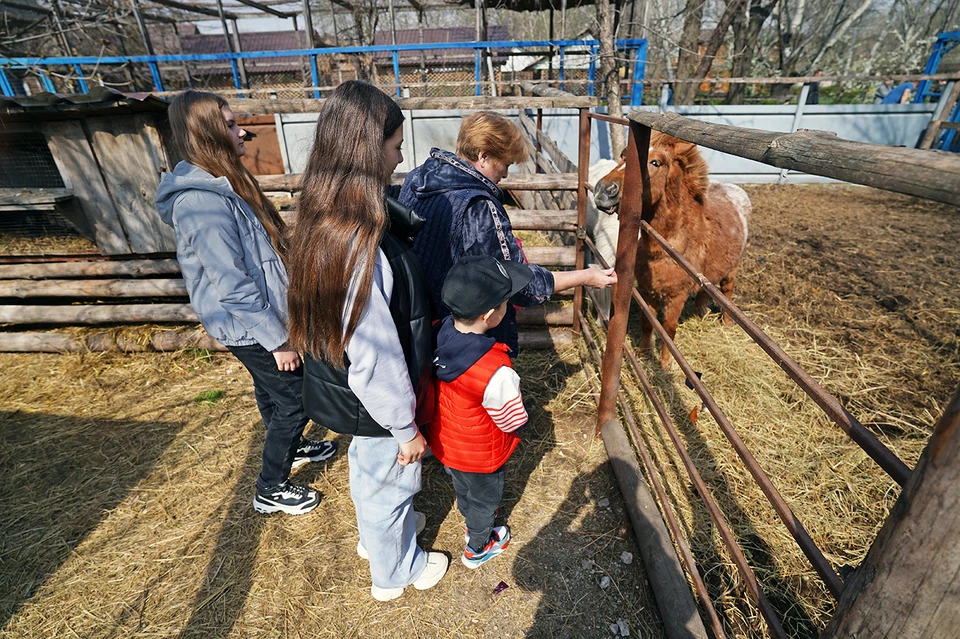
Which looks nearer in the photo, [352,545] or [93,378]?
[352,545]

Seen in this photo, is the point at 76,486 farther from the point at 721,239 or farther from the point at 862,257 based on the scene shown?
the point at 862,257

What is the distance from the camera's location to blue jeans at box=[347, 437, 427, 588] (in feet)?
6.26

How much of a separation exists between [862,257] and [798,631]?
5.75 meters

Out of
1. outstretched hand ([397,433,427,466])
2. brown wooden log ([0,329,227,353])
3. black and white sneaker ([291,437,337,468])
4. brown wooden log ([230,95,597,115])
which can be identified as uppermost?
brown wooden log ([230,95,597,115])

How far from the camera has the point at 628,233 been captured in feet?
7.95

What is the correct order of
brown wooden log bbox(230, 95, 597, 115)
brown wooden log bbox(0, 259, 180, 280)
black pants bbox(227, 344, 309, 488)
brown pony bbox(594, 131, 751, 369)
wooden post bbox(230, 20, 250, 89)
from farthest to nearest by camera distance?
wooden post bbox(230, 20, 250, 89) → brown wooden log bbox(0, 259, 180, 280) → brown wooden log bbox(230, 95, 597, 115) → brown pony bbox(594, 131, 751, 369) → black pants bbox(227, 344, 309, 488)

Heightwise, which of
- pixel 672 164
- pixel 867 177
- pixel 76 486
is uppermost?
pixel 867 177

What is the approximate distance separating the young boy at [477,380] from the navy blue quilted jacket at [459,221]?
24 centimetres

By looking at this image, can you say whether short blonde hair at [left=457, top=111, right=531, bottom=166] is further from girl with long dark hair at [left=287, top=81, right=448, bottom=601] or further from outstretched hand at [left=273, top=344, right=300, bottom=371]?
outstretched hand at [left=273, top=344, right=300, bottom=371]

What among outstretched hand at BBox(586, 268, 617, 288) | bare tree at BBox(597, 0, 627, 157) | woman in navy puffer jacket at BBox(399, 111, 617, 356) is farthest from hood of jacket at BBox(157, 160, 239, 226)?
bare tree at BBox(597, 0, 627, 157)

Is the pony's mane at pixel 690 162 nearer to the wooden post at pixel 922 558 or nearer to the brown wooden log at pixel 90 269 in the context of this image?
the wooden post at pixel 922 558

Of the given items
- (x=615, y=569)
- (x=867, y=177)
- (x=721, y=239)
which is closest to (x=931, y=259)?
(x=721, y=239)

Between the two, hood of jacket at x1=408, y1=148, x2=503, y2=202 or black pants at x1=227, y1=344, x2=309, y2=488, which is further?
black pants at x1=227, y1=344, x2=309, y2=488

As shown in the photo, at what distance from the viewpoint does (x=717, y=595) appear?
88.7 inches
